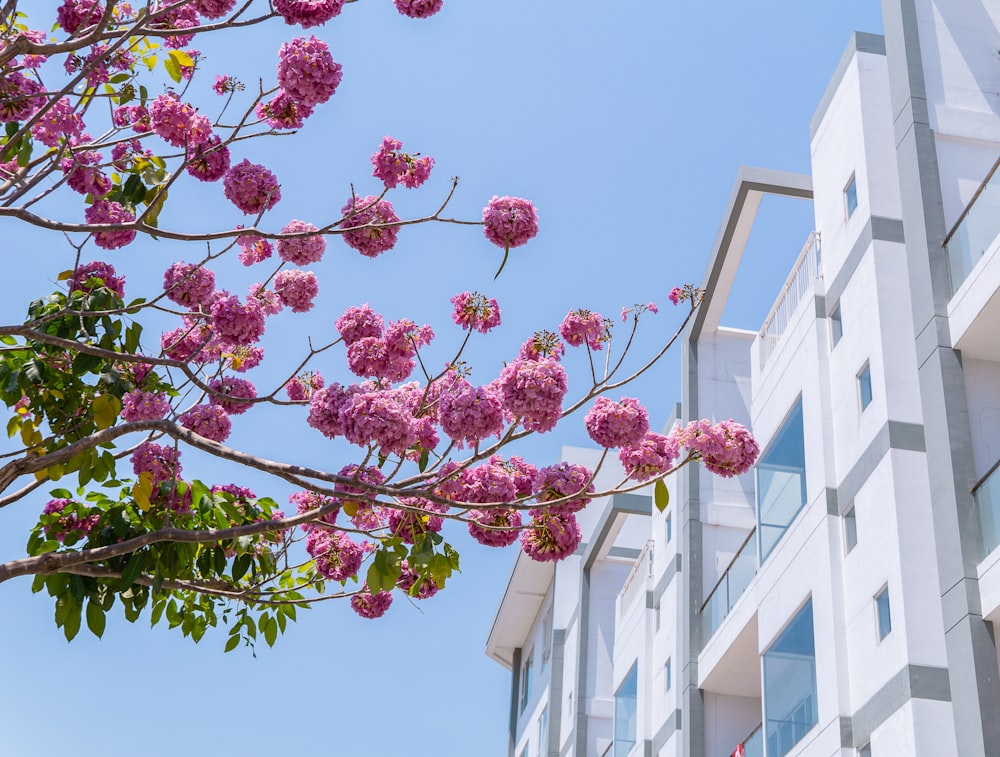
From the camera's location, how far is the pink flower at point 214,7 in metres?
6.48

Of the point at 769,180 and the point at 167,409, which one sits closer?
the point at 167,409

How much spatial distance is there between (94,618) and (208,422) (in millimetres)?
1220

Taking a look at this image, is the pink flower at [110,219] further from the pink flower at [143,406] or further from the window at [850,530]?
the window at [850,530]

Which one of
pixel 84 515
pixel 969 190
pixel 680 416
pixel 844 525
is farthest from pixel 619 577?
pixel 84 515

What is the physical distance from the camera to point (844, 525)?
48.1ft

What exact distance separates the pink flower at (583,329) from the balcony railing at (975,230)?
696 cm

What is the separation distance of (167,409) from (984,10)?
12.8 m

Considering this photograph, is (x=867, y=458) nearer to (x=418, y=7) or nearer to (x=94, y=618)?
(x=418, y=7)

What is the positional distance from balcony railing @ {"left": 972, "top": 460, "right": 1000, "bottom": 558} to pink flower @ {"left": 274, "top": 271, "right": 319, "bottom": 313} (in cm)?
707

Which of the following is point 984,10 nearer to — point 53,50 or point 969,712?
point 969,712

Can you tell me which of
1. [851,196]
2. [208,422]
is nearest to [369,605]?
[208,422]

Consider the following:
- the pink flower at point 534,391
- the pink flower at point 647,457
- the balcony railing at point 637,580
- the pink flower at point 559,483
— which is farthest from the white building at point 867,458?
the pink flower at point 534,391

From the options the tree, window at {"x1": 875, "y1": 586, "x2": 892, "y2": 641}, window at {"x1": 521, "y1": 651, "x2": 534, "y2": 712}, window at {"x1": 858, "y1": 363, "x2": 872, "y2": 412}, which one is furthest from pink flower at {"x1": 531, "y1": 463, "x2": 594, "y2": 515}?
window at {"x1": 521, "y1": 651, "x2": 534, "y2": 712}

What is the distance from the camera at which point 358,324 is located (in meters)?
6.88
